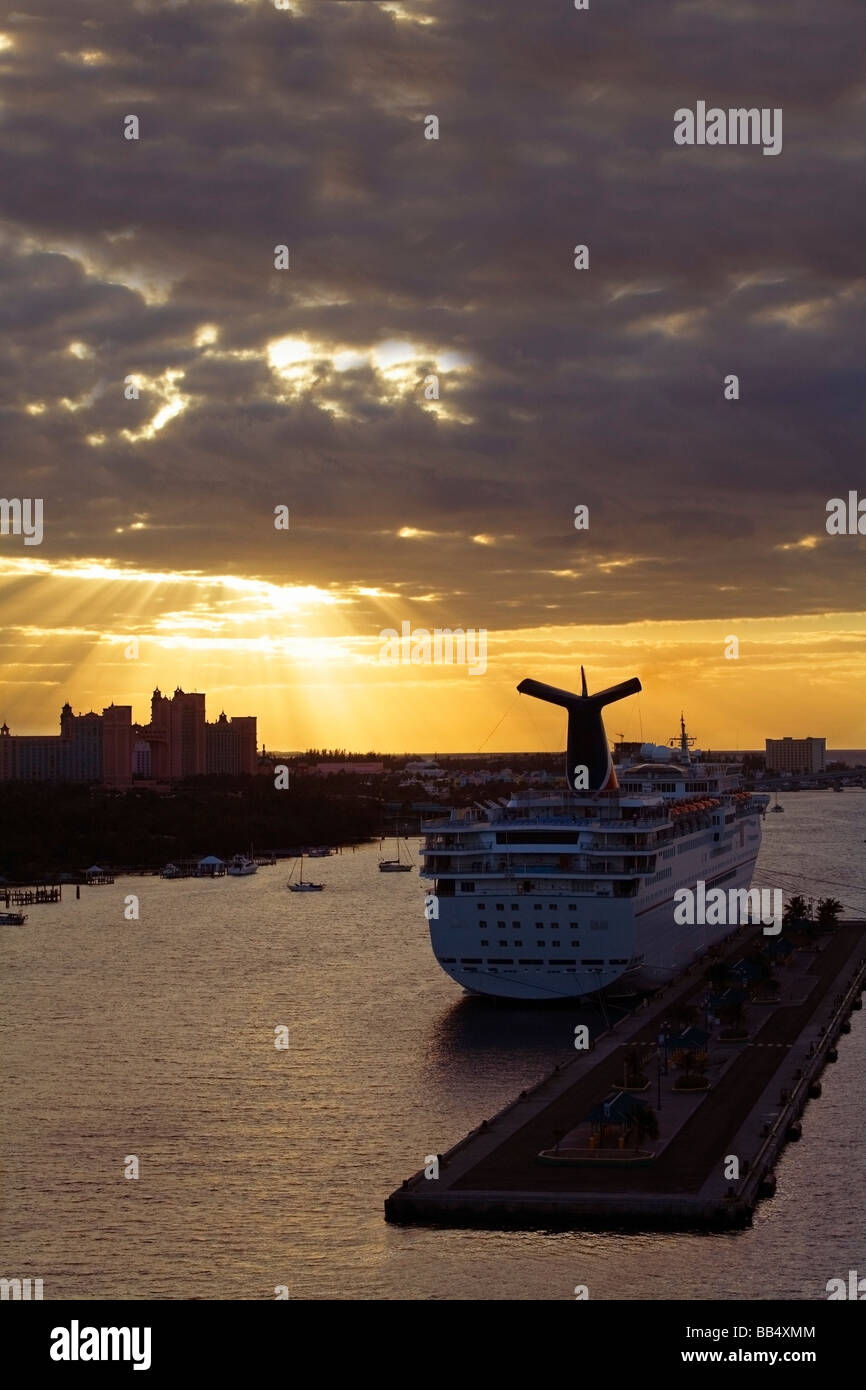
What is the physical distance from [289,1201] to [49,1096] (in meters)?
10.1

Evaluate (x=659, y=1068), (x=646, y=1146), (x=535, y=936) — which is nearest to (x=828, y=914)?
(x=535, y=936)

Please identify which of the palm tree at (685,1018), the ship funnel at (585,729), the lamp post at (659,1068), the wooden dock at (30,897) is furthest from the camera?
the wooden dock at (30,897)

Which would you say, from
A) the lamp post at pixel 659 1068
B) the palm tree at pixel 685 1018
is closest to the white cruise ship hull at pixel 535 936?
the palm tree at pixel 685 1018

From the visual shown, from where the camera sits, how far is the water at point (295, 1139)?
925 inches

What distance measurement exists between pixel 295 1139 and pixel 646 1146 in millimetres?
6763

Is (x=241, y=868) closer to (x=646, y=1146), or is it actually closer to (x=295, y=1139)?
(x=295, y=1139)

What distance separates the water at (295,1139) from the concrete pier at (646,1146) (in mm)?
417

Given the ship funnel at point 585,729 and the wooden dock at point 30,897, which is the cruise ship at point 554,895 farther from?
the wooden dock at point 30,897

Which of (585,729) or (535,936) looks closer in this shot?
(535,936)

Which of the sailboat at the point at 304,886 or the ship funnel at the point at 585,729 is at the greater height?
the ship funnel at the point at 585,729

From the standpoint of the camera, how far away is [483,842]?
4544cm

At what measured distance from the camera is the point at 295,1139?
31.2 meters

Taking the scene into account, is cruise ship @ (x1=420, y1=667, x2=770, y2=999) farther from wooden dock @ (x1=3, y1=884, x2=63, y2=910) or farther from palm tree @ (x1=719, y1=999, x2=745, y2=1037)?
wooden dock @ (x1=3, y1=884, x2=63, y2=910)
